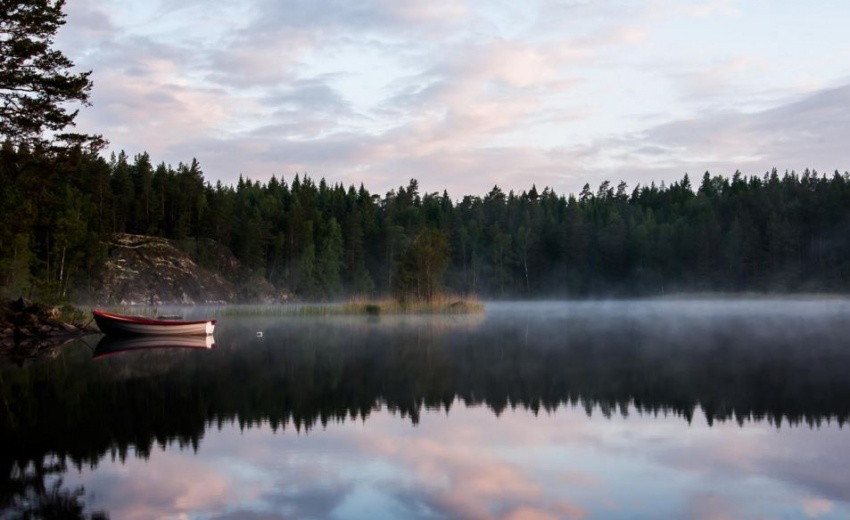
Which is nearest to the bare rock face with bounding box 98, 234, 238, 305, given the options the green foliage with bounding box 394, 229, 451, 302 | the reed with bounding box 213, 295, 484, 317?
the reed with bounding box 213, 295, 484, 317

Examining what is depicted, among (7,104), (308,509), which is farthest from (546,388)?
(7,104)

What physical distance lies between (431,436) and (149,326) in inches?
1329

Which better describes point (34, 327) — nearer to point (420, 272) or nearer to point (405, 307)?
point (405, 307)

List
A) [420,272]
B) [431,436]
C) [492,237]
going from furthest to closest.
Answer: [492,237] < [420,272] < [431,436]

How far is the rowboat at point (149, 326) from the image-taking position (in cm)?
4422

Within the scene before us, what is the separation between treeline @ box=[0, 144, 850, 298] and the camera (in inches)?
4653

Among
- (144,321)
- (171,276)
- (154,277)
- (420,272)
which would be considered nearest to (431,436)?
(144,321)

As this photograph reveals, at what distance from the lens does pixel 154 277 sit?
10356 centimetres

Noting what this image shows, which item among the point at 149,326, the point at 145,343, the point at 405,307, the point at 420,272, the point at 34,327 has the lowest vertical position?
the point at 145,343

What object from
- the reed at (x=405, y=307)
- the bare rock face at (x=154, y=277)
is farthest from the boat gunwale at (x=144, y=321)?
the bare rock face at (x=154, y=277)

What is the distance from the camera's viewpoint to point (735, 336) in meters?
42.2

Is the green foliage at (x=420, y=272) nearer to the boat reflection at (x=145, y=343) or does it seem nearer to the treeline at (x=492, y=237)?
the treeline at (x=492, y=237)

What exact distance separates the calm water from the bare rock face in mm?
71607

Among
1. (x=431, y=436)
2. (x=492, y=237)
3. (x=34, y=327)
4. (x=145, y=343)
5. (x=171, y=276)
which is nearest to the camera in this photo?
(x=431, y=436)
